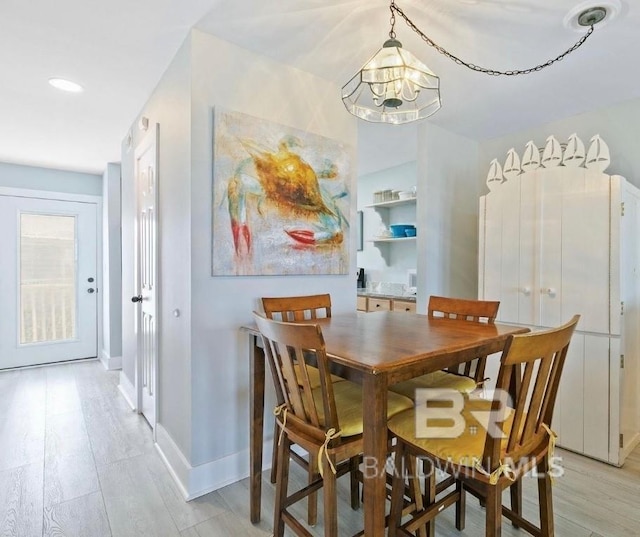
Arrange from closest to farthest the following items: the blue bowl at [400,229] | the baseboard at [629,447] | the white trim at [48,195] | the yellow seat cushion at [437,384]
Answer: the yellow seat cushion at [437,384] → the baseboard at [629,447] → the blue bowl at [400,229] → the white trim at [48,195]

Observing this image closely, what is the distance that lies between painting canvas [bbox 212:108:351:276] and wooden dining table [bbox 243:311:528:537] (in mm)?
506

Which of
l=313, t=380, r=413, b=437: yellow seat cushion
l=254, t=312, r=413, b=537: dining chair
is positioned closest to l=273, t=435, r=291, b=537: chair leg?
l=254, t=312, r=413, b=537: dining chair

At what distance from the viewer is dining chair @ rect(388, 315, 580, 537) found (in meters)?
1.05

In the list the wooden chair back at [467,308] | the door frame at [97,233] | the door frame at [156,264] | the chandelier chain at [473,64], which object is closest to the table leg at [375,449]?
the wooden chair back at [467,308]

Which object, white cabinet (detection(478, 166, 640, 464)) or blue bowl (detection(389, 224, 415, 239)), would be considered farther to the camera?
blue bowl (detection(389, 224, 415, 239))

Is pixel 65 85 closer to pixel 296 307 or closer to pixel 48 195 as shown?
pixel 296 307

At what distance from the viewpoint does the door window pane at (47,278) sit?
4.17m

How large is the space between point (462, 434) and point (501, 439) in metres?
0.20

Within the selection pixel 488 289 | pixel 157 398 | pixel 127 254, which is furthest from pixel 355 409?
pixel 127 254

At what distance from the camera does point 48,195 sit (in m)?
4.26

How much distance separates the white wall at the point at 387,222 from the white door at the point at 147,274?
2436 mm

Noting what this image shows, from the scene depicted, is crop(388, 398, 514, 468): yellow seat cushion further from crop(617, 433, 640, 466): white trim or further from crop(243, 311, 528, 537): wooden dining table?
crop(617, 433, 640, 466): white trim

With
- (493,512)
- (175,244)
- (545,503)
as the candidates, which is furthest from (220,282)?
(545,503)

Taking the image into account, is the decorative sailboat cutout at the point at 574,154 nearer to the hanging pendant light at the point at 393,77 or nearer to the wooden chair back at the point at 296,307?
the hanging pendant light at the point at 393,77
